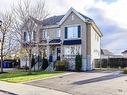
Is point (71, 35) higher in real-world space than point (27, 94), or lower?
higher

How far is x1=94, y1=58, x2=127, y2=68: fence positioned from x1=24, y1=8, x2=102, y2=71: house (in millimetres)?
2796

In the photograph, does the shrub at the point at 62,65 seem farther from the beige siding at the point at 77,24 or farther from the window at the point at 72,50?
the beige siding at the point at 77,24

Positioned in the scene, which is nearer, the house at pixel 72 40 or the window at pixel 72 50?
the house at pixel 72 40

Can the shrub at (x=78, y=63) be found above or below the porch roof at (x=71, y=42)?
below

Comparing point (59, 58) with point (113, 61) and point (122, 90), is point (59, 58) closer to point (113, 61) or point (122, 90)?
point (113, 61)

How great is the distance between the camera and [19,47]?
3406cm

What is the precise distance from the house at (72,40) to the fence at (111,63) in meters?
2.80

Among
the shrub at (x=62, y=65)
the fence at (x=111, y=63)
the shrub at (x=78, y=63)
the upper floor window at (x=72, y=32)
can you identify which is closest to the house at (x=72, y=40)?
the upper floor window at (x=72, y=32)

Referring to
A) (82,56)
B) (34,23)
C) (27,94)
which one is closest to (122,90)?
(27,94)

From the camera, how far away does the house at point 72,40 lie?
35.6 metres

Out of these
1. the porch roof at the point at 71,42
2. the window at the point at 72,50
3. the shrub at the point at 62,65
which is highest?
the porch roof at the point at 71,42

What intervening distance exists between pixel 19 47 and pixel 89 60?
940 cm

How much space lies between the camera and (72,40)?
3653 centimetres

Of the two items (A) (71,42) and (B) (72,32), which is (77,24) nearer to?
(B) (72,32)
